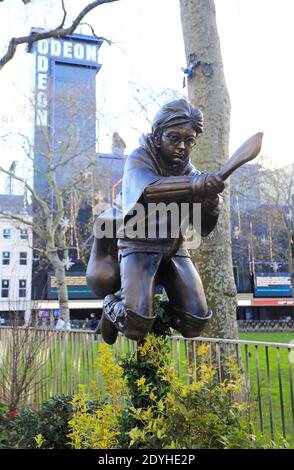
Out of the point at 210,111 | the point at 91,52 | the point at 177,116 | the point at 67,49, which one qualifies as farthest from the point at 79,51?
the point at 177,116

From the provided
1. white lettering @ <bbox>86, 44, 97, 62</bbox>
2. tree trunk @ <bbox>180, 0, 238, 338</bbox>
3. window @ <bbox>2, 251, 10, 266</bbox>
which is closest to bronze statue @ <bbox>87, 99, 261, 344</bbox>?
tree trunk @ <bbox>180, 0, 238, 338</bbox>

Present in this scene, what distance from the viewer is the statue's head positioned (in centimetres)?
256

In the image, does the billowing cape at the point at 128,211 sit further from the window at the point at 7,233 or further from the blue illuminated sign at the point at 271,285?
the window at the point at 7,233

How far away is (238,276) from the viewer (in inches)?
1497

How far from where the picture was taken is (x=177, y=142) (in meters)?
2.59

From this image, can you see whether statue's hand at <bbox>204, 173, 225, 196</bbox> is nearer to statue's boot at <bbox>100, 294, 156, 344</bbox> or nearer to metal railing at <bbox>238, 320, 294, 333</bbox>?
statue's boot at <bbox>100, 294, 156, 344</bbox>

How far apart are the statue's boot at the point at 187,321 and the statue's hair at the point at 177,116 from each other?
1.11 m

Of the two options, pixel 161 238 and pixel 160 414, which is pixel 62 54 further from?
pixel 160 414

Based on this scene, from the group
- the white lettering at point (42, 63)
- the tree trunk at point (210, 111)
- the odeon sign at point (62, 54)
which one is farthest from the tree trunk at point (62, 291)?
the white lettering at point (42, 63)

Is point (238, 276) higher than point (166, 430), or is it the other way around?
point (238, 276)

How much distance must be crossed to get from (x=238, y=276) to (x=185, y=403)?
36.4m

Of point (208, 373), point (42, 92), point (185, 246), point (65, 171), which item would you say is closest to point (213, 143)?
point (185, 246)
